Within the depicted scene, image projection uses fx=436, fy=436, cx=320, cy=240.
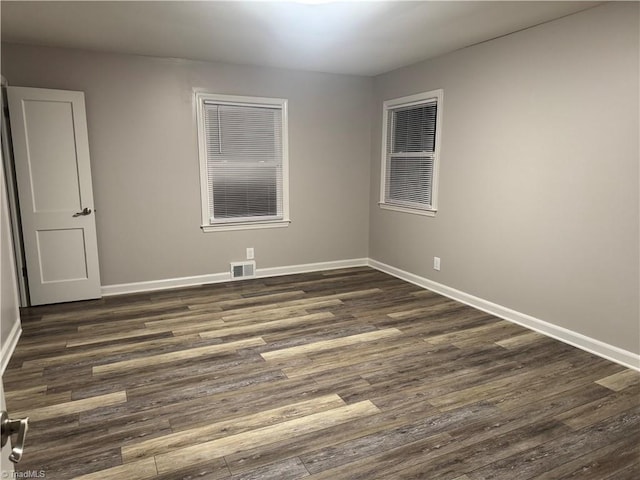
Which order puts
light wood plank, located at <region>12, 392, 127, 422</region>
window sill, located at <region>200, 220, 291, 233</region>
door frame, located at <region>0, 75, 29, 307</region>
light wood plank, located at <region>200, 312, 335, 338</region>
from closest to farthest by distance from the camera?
light wood plank, located at <region>12, 392, 127, 422</region> → light wood plank, located at <region>200, 312, 335, 338</region> → door frame, located at <region>0, 75, 29, 307</region> → window sill, located at <region>200, 220, 291, 233</region>

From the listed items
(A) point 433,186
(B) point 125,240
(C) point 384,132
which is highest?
(C) point 384,132

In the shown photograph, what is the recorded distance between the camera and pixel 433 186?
459 centimetres

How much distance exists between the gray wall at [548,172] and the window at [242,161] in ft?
5.77

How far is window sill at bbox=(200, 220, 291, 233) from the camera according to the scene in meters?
4.93

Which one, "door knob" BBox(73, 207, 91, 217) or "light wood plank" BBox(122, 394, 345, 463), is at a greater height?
"door knob" BBox(73, 207, 91, 217)

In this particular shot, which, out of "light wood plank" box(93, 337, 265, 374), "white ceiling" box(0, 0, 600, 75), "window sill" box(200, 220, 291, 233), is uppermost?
"white ceiling" box(0, 0, 600, 75)

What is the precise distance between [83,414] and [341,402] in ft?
4.74

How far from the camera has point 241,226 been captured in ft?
16.7

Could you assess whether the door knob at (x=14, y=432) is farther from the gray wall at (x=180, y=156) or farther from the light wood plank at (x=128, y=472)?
the gray wall at (x=180, y=156)

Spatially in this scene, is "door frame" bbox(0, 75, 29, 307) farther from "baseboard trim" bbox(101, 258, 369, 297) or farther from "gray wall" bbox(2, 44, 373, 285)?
"baseboard trim" bbox(101, 258, 369, 297)

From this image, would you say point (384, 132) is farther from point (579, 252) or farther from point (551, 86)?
point (579, 252)

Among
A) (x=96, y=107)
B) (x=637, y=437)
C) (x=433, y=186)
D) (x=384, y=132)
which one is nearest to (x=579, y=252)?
(x=637, y=437)

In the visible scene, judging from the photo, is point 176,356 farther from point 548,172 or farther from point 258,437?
point 548,172

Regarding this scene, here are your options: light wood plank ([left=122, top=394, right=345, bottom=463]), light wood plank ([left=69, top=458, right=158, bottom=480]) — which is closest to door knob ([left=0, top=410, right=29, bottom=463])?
light wood plank ([left=69, top=458, right=158, bottom=480])
